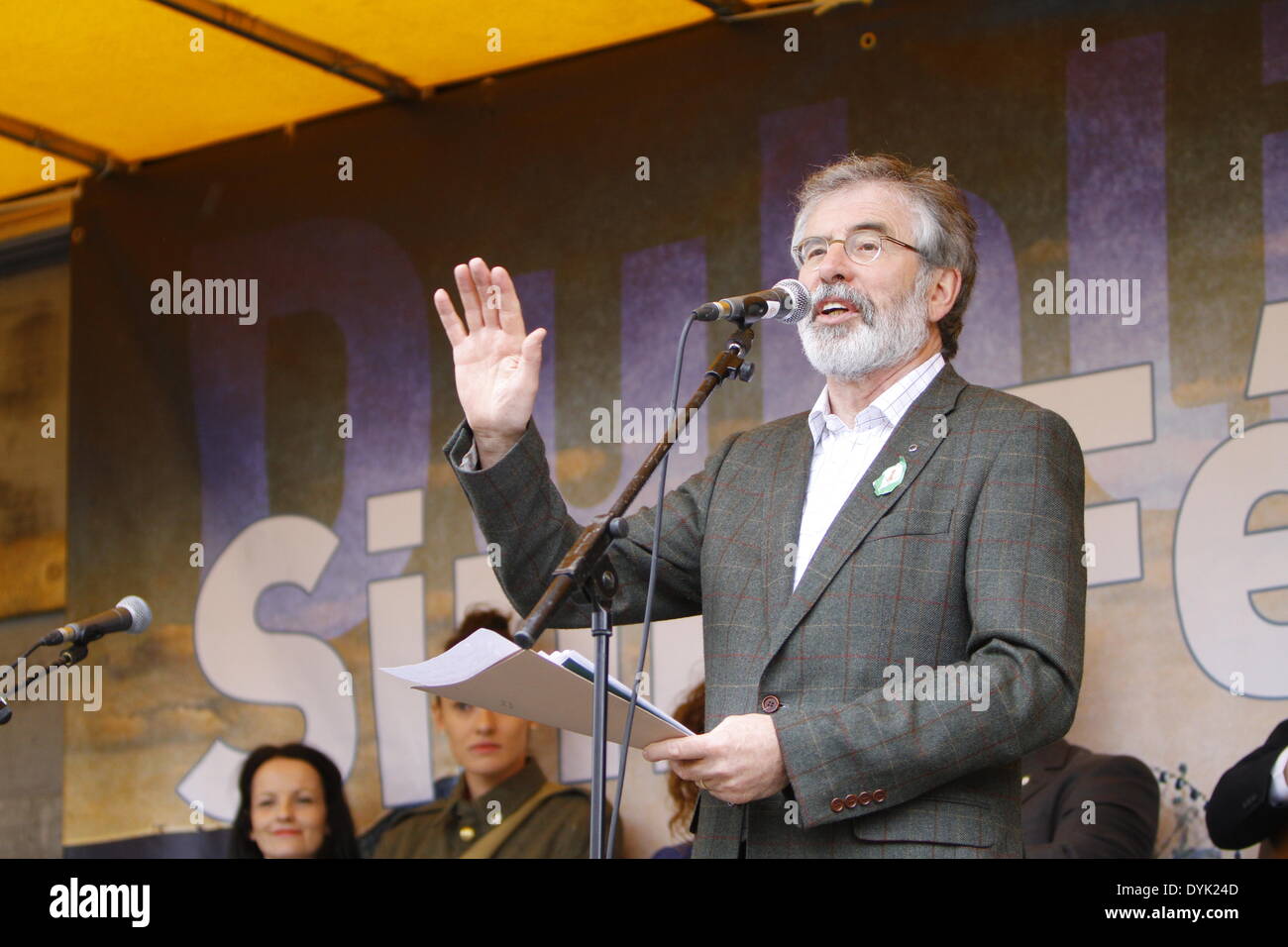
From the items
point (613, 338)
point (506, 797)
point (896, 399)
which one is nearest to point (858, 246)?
point (896, 399)

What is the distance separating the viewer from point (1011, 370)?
448 cm

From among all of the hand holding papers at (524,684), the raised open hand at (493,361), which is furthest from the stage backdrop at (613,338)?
the hand holding papers at (524,684)

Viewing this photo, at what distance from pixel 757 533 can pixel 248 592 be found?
343 cm

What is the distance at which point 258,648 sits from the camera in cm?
557

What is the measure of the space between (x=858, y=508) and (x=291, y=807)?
3.36m

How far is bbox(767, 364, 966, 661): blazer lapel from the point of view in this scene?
2418mm

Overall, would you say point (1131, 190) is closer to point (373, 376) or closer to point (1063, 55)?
point (1063, 55)

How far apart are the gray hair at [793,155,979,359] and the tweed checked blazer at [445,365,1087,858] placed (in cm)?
26

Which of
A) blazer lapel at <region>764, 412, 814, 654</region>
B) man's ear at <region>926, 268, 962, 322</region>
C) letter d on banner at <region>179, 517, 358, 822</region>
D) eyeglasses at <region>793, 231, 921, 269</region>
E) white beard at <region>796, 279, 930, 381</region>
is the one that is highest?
eyeglasses at <region>793, 231, 921, 269</region>

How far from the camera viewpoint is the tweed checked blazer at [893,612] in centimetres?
224

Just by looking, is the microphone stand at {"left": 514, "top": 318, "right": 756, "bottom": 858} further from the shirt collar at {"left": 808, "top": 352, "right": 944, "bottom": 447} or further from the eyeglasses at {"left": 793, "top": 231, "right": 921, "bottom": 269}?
the eyeglasses at {"left": 793, "top": 231, "right": 921, "bottom": 269}

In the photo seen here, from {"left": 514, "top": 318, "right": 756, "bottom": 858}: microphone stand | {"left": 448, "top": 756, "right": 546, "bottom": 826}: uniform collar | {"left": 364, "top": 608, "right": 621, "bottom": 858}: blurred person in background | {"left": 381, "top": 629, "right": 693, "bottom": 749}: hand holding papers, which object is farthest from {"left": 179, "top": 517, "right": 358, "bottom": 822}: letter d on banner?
{"left": 514, "top": 318, "right": 756, "bottom": 858}: microphone stand

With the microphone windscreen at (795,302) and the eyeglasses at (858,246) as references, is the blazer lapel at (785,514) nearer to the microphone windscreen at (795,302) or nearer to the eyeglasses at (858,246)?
the microphone windscreen at (795,302)

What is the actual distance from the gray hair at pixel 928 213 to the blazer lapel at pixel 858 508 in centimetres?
32
